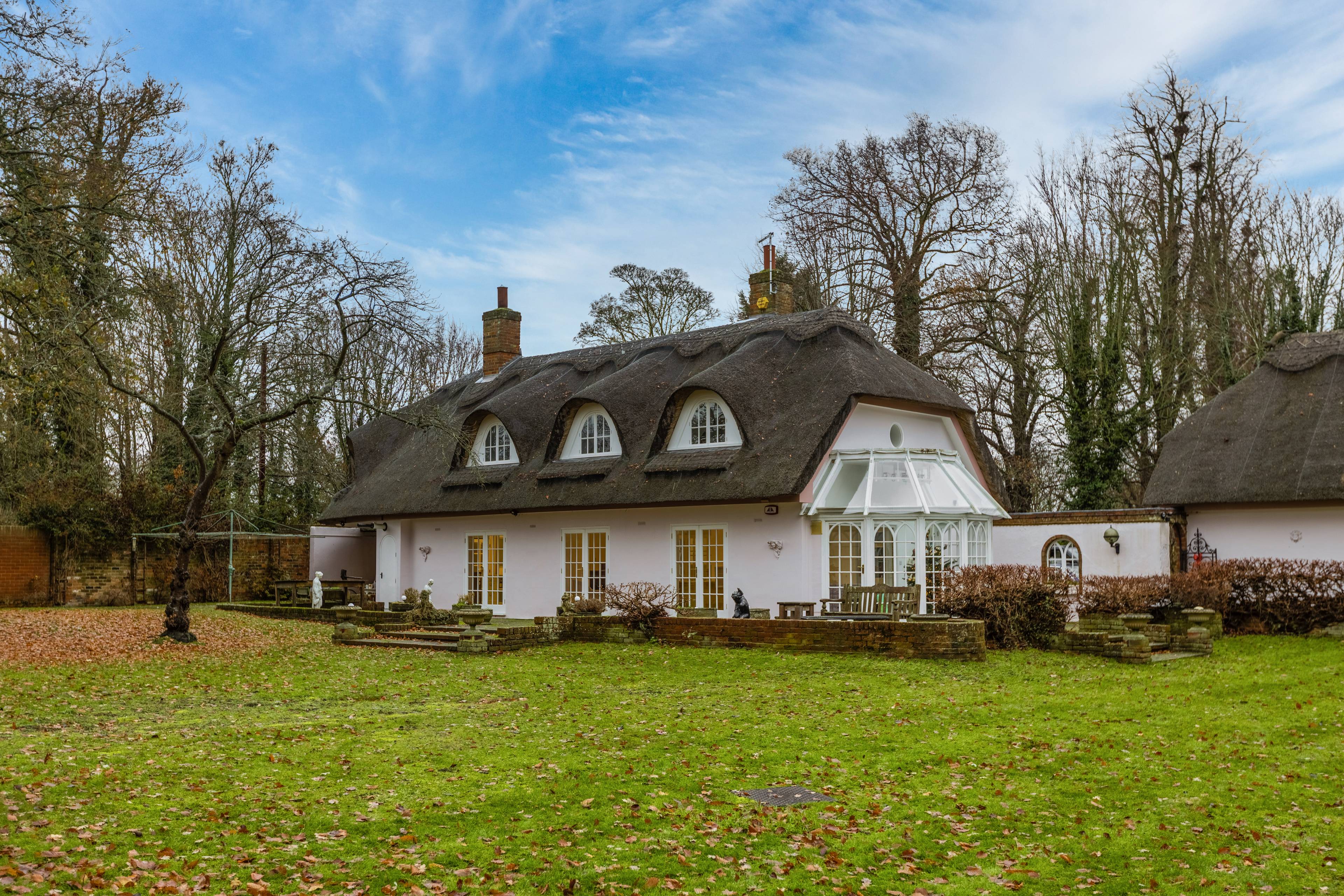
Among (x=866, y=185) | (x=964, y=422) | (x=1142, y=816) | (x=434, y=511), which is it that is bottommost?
(x=1142, y=816)

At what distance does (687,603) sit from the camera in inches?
866

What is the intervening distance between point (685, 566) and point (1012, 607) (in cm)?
717

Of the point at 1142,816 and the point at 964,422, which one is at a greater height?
the point at 964,422

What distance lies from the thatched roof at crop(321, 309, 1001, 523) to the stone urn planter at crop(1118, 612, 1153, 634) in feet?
18.2

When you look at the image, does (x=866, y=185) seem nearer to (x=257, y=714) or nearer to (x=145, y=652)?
(x=145, y=652)

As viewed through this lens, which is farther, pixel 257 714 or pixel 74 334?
pixel 74 334

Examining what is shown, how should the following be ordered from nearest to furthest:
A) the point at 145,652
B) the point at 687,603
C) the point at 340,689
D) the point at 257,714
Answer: the point at 257,714
the point at 340,689
the point at 145,652
the point at 687,603

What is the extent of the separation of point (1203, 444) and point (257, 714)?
1924 centimetres

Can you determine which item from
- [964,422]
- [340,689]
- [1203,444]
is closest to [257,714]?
[340,689]

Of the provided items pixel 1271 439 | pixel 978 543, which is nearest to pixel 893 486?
pixel 978 543

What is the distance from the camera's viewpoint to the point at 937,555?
19.8 meters

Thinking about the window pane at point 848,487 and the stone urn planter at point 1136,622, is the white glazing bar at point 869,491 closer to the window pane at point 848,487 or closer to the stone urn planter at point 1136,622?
the window pane at point 848,487

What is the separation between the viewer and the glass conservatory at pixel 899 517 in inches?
770

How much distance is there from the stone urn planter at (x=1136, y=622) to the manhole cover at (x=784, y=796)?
1091 centimetres
